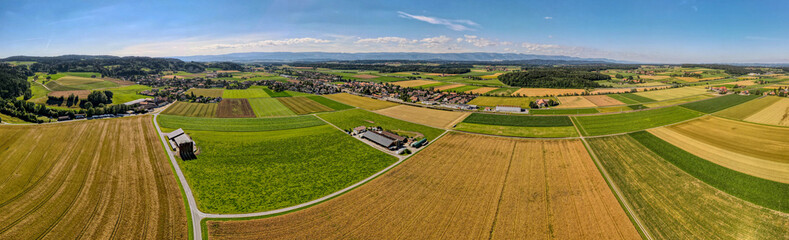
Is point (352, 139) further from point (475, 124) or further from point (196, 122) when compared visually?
point (196, 122)

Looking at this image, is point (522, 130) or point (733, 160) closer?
point (733, 160)

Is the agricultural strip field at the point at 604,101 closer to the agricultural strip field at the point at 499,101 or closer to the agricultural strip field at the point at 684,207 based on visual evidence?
the agricultural strip field at the point at 499,101

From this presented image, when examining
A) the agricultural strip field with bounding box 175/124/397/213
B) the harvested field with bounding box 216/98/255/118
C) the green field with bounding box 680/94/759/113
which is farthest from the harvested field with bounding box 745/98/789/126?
the harvested field with bounding box 216/98/255/118

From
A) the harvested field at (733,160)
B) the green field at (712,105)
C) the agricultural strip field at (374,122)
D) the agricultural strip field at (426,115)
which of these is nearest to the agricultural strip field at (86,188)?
the agricultural strip field at (374,122)

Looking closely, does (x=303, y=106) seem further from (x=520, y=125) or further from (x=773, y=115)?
(x=773, y=115)

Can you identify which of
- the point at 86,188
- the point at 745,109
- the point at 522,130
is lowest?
the point at 86,188

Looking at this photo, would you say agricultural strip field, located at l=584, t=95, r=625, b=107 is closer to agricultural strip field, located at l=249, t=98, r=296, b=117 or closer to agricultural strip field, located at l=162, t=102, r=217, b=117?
agricultural strip field, located at l=249, t=98, r=296, b=117

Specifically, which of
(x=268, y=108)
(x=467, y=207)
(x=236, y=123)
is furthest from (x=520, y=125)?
(x=268, y=108)
